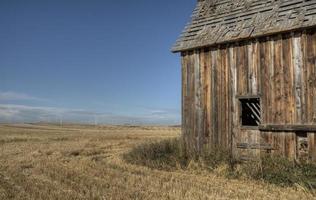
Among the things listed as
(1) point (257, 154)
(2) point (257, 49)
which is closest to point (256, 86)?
(2) point (257, 49)

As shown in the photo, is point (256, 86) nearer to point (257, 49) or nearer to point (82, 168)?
point (257, 49)

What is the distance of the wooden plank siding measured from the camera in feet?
44.3

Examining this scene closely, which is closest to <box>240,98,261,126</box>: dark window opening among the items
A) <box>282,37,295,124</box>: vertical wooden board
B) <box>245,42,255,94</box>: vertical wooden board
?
<box>245,42,255,94</box>: vertical wooden board

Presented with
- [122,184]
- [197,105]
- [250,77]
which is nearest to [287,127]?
[250,77]

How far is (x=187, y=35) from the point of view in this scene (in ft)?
59.3

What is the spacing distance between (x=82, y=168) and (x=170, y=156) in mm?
3629

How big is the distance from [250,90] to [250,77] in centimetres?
45

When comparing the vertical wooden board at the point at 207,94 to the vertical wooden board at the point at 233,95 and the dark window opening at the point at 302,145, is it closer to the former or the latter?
the vertical wooden board at the point at 233,95

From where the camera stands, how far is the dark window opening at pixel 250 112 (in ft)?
53.3

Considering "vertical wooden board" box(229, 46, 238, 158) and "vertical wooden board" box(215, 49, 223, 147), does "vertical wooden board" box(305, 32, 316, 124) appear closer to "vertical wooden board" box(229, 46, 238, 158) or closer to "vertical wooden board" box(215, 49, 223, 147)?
"vertical wooden board" box(229, 46, 238, 158)

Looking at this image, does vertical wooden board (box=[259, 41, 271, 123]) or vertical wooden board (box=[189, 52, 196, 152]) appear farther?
vertical wooden board (box=[189, 52, 196, 152])

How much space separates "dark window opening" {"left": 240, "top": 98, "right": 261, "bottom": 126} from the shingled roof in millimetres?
2567

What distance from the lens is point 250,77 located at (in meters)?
15.1

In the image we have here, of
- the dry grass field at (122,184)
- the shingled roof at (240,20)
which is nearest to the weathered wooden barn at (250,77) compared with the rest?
the shingled roof at (240,20)
